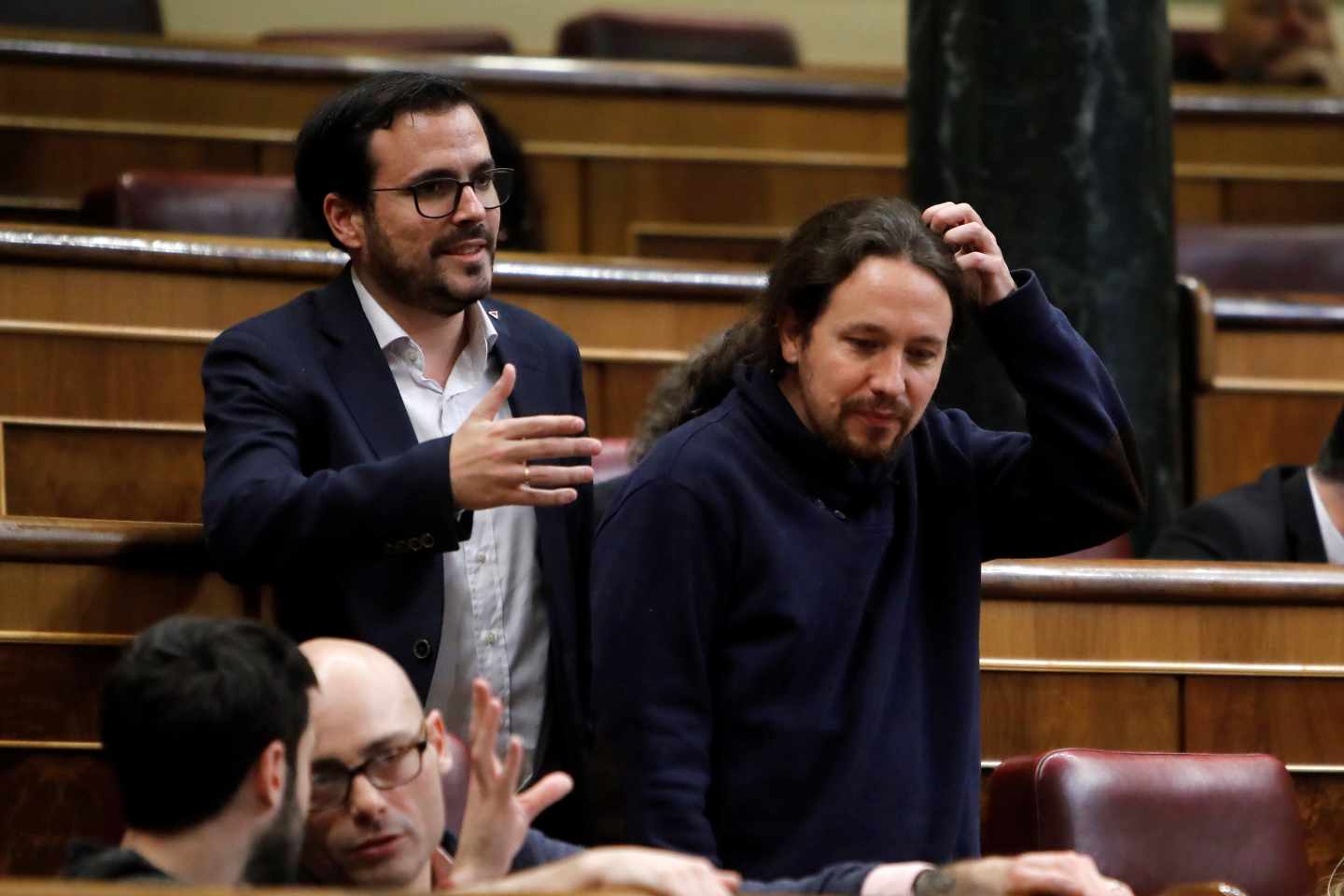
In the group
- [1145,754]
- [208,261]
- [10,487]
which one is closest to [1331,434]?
[1145,754]

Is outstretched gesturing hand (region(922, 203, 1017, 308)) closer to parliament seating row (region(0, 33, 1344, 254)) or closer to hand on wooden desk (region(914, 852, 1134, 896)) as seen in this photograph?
hand on wooden desk (region(914, 852, 1134, 896))

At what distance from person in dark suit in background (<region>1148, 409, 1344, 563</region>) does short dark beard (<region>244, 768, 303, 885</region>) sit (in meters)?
0.88

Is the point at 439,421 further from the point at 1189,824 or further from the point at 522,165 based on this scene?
the point at 522,165

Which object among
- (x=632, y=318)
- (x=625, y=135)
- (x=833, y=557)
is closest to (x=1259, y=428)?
(x=632, y=318)

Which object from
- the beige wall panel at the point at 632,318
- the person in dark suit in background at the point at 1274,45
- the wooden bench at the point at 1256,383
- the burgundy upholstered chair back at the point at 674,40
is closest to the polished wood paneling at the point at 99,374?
the beige wall panel at the point at 632,318

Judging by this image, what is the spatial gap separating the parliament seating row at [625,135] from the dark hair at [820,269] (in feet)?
3.70

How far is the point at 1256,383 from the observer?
1901 mm

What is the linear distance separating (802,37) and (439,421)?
2417 millimetres

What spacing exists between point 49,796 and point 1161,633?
0.67m

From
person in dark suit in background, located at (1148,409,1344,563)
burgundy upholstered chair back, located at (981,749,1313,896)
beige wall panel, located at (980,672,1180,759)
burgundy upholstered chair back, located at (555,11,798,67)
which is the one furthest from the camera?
burgundy upholstered chair back, located at (555,11,798,67)

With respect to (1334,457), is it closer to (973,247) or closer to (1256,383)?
(1256,383)

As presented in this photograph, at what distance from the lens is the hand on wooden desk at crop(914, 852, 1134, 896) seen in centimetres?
80

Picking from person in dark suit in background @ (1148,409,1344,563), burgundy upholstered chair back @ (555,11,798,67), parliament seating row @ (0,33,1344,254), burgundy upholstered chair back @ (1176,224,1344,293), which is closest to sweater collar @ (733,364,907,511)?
person in dark suit in background @ (1148,409,1344,563)

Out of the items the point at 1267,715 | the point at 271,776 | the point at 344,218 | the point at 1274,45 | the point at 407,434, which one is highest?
the point at 1274,45
